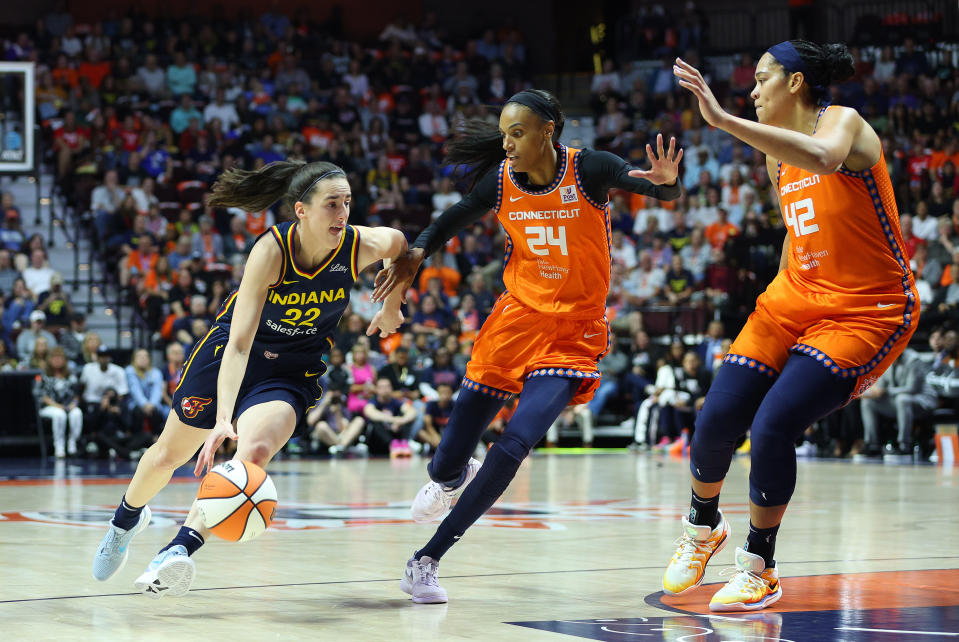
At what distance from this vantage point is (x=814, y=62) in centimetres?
448

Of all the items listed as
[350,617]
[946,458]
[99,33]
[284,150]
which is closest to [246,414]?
[350,617]

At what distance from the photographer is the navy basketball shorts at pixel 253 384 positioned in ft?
15.6

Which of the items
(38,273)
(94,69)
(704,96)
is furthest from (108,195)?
(704,96)

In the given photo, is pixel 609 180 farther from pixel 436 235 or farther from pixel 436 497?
pixel 436 497

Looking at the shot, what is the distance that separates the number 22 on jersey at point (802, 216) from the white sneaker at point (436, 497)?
165cm

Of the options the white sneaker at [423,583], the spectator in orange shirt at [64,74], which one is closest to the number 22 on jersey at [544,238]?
the white sneaker at [423,583]

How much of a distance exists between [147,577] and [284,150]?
577 inches

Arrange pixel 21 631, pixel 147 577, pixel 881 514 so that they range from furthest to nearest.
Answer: pixel 881 514 < pixel 147 577 < pixel 21 631

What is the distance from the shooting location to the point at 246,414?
4.59 meters

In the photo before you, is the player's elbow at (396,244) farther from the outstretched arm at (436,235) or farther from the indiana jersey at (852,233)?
the indiana jersey at (852,233)

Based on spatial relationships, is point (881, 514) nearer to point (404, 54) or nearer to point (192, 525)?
point (192, 525)

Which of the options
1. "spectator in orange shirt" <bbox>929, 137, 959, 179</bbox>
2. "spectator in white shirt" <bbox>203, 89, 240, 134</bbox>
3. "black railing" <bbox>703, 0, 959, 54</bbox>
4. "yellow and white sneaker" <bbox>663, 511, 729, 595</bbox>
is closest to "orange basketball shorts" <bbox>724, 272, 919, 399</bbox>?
"yellow and white sneaker" <bbox>663, 511, 729, 595</bbox>

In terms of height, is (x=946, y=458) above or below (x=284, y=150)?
below

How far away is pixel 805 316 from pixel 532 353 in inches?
42.9
